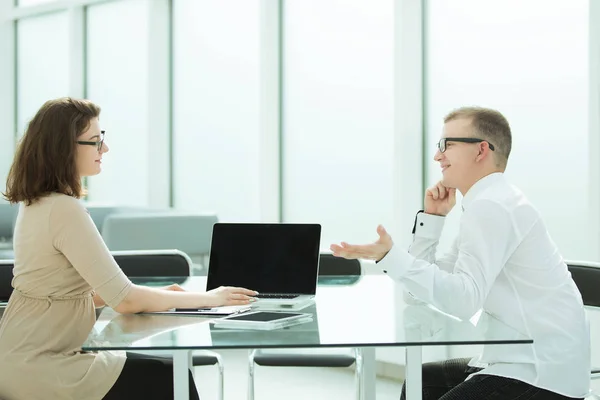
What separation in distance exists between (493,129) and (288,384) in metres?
2.93

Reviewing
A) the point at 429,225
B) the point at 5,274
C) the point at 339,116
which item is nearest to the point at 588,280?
the point at 429,225

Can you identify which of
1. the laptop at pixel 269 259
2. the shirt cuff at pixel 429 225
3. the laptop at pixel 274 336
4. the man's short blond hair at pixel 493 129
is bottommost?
the laptop at pixel 274 336

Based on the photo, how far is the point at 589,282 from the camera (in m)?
2.94

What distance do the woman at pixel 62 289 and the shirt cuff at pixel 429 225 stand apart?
745mm

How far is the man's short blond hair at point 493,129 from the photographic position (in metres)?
2.34

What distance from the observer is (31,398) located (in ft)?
7.06

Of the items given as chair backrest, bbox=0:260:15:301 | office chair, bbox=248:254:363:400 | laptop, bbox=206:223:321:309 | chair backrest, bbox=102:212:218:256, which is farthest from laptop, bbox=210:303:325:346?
chair backrest, bbox=102:212:218:256

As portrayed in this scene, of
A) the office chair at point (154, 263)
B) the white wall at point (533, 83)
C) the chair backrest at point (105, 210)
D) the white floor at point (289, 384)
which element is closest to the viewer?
the office chair at point (154, 263)

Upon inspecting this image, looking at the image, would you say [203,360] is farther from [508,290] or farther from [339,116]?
[339,116]

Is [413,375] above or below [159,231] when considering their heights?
below

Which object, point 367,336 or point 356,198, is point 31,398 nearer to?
point 367,336

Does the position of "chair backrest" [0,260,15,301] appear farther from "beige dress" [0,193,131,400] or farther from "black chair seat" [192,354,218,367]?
"beige dress" [0,193,131,400]

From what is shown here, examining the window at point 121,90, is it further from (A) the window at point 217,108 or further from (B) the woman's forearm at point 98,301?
(B) the woman's forearm at point 98,301

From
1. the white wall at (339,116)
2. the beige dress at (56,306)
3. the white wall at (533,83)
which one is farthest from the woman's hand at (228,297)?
the white wall at (339,116)
